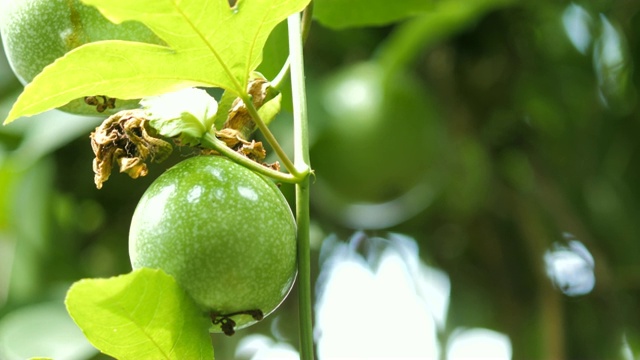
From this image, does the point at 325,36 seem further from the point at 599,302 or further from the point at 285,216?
the point at 285,216

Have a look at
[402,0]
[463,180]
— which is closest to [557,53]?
[463,180]

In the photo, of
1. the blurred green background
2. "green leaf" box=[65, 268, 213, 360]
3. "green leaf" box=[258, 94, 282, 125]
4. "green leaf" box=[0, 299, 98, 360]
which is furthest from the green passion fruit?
"green leaf" box=[65, 268, 213, 360]

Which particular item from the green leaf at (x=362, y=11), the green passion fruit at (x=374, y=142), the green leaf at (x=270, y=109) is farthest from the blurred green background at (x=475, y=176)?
the green leaf at (x=270, y=109)

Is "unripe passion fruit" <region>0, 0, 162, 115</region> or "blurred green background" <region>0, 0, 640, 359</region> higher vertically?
"unripe passion fruit" <region>0, 0, 162, 115</region>

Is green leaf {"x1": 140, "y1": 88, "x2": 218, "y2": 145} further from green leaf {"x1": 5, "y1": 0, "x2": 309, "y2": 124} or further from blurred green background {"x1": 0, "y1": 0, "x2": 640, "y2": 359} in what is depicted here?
blurred green background {"x1": 0, "y1": 0, "x2": 640, "y2": 359}

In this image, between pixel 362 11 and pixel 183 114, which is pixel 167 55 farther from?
pixel 362 11

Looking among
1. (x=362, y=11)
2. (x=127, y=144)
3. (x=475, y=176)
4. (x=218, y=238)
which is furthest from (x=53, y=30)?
(x=475, y=176)

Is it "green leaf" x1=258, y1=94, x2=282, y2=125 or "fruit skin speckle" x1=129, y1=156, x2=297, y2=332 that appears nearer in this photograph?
"fruit skin speckle" x1=129, y1=156, x2=297, y2=332
